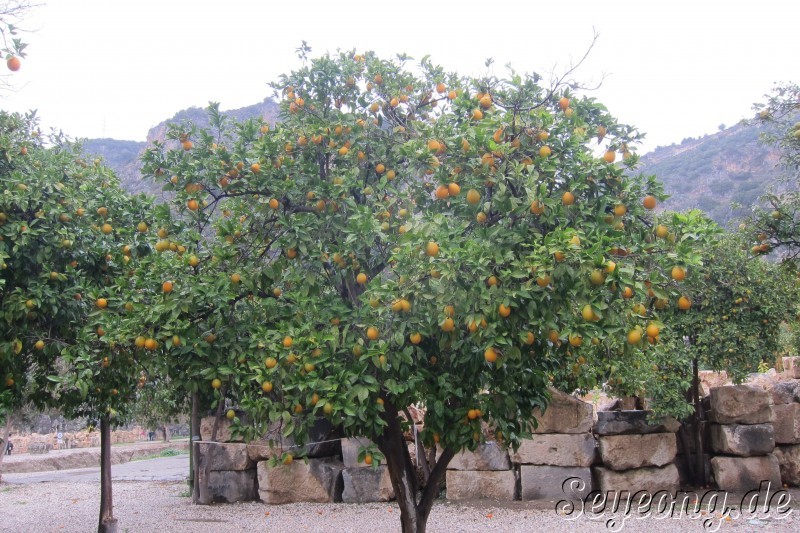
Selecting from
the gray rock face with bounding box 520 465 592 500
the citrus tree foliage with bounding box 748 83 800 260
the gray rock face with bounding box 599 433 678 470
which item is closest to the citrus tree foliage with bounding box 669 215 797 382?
the gray rock face with bounding box 599 433 678 470

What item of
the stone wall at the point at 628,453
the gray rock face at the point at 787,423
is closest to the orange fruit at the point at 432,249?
the stone wall at the point at 628,453

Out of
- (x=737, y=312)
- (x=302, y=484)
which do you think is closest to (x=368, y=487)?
(x=302, y=484)

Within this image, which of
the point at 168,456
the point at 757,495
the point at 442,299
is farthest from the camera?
the point at 168,456

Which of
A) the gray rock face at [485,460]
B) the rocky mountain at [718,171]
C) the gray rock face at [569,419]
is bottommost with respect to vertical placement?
the gray rock face at [485,460]

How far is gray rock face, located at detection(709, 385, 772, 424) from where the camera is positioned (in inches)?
336

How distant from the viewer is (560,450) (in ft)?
28.4

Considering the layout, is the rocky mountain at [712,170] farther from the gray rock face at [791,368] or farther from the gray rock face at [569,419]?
the gray rock face at [569,419]

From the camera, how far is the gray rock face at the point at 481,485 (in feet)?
28.7

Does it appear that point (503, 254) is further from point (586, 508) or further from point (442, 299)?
point (586, 508)

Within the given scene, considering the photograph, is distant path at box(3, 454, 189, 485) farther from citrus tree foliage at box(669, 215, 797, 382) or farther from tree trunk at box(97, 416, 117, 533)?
citrus tree foliage at box(669, 215, 797, 382)

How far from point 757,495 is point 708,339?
6.71 feet

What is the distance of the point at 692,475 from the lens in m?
8.95

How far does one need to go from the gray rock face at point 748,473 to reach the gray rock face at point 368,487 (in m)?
4.61

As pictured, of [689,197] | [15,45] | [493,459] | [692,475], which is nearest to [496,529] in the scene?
[493,459]
